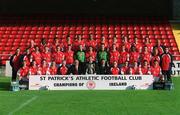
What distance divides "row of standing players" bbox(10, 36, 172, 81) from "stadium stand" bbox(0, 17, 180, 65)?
9.52m

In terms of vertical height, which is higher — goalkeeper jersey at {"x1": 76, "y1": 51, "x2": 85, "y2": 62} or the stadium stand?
the stadium stand

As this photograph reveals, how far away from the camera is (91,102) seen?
11336mm

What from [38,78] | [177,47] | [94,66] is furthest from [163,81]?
[177,47]

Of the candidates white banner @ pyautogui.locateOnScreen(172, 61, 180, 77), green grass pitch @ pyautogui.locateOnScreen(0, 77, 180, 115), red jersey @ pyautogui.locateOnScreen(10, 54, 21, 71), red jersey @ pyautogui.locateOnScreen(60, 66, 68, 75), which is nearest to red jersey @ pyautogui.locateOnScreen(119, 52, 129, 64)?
green grass pitch @ pyautogui.locateOnScreen(0, 77, 180, 115)

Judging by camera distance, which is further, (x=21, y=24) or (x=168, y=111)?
(x=21, y=24)

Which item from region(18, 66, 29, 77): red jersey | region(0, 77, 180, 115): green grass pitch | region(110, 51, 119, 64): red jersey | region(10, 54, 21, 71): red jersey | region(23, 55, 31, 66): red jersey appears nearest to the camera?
region(0, 77, 180, 115): green grass pitch

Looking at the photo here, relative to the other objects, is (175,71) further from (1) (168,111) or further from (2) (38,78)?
(1) (168,111)

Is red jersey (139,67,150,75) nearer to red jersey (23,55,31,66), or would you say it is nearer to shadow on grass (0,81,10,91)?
red jersey (23,55,31,66)

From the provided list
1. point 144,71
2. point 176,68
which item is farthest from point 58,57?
point 176,68

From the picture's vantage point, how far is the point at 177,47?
24734 millimetres

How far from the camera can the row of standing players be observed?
49.0 feet

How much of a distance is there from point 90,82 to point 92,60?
77 cm

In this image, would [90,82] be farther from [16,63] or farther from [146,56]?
[16,63]

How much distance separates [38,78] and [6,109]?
4492mm
